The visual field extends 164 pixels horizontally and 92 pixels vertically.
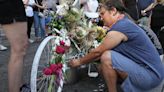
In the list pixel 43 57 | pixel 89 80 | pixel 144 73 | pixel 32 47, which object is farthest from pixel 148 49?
pixel 32 47

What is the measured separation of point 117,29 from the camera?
419 cm

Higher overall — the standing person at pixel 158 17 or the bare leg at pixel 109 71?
the bare leg at pixel 109 71

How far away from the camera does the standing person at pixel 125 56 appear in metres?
4.21

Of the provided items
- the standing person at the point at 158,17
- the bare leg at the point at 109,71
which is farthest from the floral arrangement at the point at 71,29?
the standing person at the point at 158,17

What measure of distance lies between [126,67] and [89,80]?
1609mm

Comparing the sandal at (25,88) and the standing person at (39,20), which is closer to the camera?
the sandal at (25,88)

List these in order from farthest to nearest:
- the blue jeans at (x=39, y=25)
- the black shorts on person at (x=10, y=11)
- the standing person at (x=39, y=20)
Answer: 1. the blue jeans at (x=39, y=25)
2. the standing person at (x=39, y=20)
3. the black shorts on person at (x=10, y=11)

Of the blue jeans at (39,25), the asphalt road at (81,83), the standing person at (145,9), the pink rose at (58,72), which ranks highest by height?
the pink rose at (58,72)

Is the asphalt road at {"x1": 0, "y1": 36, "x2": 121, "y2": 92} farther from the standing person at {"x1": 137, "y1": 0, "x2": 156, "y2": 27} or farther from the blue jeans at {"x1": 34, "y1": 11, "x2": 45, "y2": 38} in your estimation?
the blue jeans at {"x1": 34, "y1": 11, "x2": 45, "y2": 38}

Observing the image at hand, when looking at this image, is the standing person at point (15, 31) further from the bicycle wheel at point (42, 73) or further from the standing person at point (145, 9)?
the standing person at point (145, 9)

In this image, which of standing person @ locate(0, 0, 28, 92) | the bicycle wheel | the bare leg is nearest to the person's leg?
standing person @ locate(0, 0, 28, 92)

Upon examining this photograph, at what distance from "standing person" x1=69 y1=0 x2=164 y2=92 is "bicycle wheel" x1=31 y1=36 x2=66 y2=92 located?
320 millimetres

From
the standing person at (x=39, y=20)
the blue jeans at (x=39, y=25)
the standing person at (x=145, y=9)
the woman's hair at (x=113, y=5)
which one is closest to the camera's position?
the woman's hair at (x=113, y=5)

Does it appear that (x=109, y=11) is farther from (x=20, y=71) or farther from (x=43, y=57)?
(x=20, y=71)
